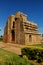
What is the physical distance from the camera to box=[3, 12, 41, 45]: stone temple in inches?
873

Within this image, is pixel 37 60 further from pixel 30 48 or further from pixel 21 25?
pixel 21 25

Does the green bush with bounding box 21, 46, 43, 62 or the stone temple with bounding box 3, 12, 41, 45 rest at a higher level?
the stone temple with bounding box 3, 12, 41, 45

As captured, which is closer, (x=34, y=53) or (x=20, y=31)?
(x=34, y=53)

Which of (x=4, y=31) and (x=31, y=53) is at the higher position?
(x=4, y=31)

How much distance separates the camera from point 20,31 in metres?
22.9

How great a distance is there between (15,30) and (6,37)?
3.31 meters

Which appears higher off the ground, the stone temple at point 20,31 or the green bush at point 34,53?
the stone temple at point 20,31

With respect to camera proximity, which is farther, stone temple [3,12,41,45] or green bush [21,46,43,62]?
stone temple [3,12,41,45]

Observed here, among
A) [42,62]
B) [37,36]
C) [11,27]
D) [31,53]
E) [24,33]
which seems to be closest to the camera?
[42,62]

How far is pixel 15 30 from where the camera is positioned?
80.5 feet

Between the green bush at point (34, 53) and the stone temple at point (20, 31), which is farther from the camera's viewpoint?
the stone temple at point (20, 31)

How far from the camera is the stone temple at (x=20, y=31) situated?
22170 millimetres

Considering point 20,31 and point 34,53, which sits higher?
point 20,31

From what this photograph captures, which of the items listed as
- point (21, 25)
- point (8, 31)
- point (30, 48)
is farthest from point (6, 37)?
point (30, 48)
